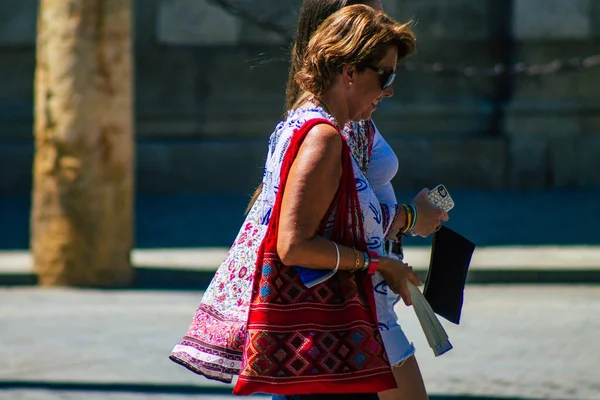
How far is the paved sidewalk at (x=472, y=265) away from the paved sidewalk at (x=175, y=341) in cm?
15

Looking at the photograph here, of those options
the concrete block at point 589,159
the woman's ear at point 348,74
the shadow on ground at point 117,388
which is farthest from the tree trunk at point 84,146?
the concrete block at point 589,159

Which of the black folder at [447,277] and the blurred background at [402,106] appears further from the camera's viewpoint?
the blurred background at [402,106]

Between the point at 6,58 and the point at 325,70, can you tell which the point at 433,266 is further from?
the point at 6,58

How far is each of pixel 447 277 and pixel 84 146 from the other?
20.5ft

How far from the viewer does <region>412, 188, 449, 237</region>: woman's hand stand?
3.68 metres

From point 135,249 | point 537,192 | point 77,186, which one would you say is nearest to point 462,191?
point 537,192

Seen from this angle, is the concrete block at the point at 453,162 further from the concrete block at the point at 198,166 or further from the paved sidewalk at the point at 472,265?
the paved sidewalk at the point at 472,265

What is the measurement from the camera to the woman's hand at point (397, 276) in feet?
10.8

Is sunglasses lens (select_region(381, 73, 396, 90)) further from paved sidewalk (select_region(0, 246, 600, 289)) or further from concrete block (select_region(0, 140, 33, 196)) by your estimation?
concrete block (select_region(0, 140, 33, 196))

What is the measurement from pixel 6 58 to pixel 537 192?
651 cm

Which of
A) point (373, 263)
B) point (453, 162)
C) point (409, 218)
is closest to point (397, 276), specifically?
point (373, 263)

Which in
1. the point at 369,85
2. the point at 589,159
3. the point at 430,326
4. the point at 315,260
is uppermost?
the point at 369,85

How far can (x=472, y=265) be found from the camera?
9.88 m

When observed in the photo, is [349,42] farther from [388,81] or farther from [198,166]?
[198,166]
